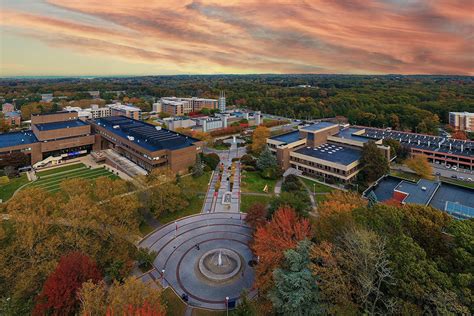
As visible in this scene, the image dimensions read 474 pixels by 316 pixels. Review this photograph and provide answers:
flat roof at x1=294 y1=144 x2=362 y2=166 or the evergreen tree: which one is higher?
flat roof at x1=294 y1=144 x2=362 y2=166

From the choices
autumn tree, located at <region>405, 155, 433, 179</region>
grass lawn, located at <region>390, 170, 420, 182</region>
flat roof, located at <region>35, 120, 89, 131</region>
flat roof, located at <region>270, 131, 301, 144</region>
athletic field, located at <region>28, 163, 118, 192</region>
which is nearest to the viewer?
athletic field, located at <region>28, 163, 118, 192</region>

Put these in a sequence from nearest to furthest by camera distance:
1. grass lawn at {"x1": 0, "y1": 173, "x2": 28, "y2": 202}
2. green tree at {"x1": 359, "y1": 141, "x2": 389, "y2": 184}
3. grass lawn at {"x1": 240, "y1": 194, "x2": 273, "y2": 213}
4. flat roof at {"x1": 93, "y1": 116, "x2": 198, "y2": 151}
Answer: grass lawn at {"x1": 240, "y1": 194, "x2": 273, "y2": 213} → grass lawn at {"x1": 0, "y1": 173, "x2": 28, "y2": 202} → green tree at {"x1": 359, "y1": 141, "x2": 389, "y2": 184} → flat roof at {"x1": 93, "y1": 116, "x2": 198, "y2": 151}

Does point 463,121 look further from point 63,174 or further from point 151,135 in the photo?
point 63,174

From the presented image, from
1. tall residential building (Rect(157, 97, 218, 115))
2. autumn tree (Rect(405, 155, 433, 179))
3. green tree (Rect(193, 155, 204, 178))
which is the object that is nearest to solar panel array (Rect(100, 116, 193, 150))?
green tree (Rect(193, 155, 204, 178))

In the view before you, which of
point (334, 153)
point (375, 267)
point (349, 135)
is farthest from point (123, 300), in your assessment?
point (349, 135)

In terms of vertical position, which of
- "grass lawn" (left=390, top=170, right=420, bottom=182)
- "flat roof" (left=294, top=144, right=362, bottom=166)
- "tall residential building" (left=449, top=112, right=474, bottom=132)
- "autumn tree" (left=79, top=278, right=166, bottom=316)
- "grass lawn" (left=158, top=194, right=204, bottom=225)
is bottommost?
"grass lawn" (left=158, top=194, right=204, bottom=225)

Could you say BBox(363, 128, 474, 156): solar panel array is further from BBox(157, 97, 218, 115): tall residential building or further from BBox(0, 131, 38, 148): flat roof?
BBox(157, 97, 218, 115): tall residential building

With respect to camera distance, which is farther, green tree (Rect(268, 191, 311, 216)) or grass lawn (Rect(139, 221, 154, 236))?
grass lawn (Rect(139, 221, 154, 236))
